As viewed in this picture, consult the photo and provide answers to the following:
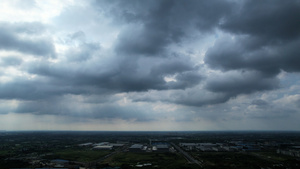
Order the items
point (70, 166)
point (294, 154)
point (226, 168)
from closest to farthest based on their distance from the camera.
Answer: point (226, 168), point (70, 166), point (294, 154)

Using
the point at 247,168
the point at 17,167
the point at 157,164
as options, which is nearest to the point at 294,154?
the point at 247,168

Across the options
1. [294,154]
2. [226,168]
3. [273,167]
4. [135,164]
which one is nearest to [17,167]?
[135,164]

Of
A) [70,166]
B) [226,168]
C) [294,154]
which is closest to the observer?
[226,168]

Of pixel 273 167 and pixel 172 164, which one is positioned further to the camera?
pixel 172 164

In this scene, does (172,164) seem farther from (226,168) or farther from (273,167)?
(273,167)

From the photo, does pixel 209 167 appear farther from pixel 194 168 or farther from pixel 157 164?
pixel 157 164

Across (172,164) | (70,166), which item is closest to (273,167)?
(172,164)

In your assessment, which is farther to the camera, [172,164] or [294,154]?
[294,154]

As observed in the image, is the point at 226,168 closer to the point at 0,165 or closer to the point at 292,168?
the point at 292,168
